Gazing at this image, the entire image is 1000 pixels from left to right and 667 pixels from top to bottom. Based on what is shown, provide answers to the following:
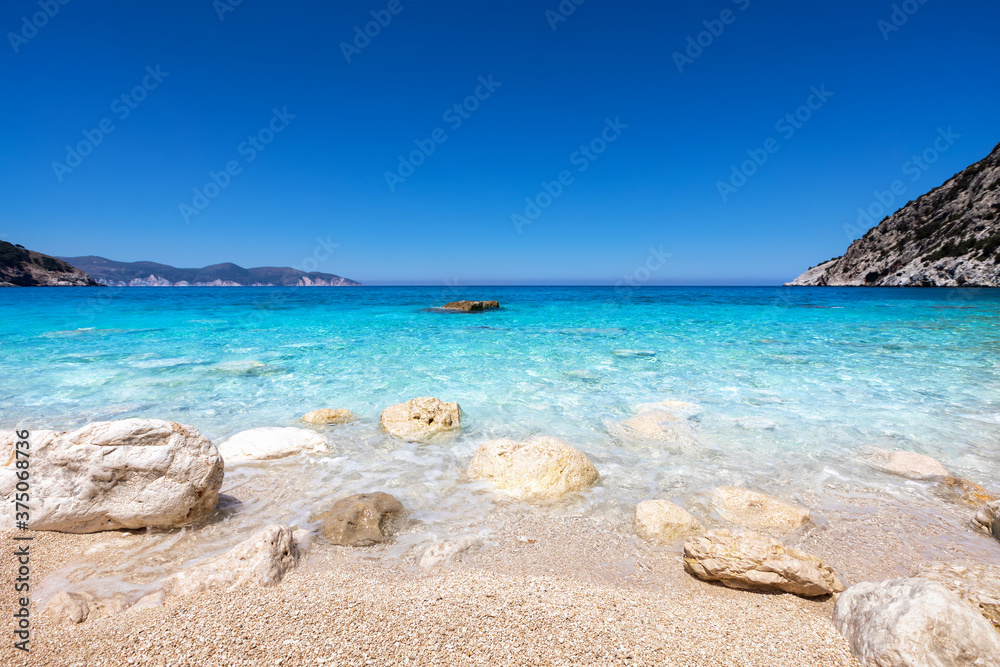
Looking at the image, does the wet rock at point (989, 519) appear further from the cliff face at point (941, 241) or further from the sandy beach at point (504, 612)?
the cliff face at point (941, 241)

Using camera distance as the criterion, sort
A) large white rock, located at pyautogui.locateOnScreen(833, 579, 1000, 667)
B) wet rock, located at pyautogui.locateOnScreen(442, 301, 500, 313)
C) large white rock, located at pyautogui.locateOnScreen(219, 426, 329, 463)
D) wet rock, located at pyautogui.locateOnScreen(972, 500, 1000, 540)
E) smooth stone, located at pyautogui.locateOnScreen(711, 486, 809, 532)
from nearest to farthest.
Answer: large white rock, located at pyautogui.locateOnScreen(833, 579, 1000, 667), wet rock, located at pyautogui.locateOnScreen(972, 500, 1000, 540), smooth stone, located at pyautogui.locateOnScreen(711, 486, 809, 532), large white rock, located at pyautogui.locateOnScreen(219, 426, 329, 463), wet rock, located at pyautogui.locateOnScreen(442, 301, 500, 313)

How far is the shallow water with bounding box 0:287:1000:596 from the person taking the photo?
4.28 m

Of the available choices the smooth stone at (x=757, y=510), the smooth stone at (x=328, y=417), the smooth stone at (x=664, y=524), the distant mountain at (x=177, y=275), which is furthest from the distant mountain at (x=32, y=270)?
the smooth stone at (x=757, y=510)

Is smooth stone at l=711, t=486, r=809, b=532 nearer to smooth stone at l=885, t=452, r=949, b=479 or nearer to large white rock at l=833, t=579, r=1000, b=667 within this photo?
large white rock at l=833, t=579, r=1000, b=667

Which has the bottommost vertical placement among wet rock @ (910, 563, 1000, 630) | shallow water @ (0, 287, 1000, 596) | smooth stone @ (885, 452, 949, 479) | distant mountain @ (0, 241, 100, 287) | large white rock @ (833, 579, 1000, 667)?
shallow water @ (0, 287, 1000, 596)

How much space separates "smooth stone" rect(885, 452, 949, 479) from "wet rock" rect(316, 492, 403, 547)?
5.29 m

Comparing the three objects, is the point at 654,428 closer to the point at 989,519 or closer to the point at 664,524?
the point at 664,524

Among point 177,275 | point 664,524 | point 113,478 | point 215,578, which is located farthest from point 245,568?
point 177,275

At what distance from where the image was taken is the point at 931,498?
4012mm

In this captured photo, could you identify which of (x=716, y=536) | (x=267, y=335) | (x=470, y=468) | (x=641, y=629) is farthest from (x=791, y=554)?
(x=267, y=335)

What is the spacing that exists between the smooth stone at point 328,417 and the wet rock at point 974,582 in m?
6.26

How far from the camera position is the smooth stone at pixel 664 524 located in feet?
11.1

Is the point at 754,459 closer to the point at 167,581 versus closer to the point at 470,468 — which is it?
the point at 470,468

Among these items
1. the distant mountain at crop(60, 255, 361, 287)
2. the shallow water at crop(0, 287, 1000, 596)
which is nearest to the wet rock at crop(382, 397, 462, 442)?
the shallow water at crop(0, 287, 1000, 596)
